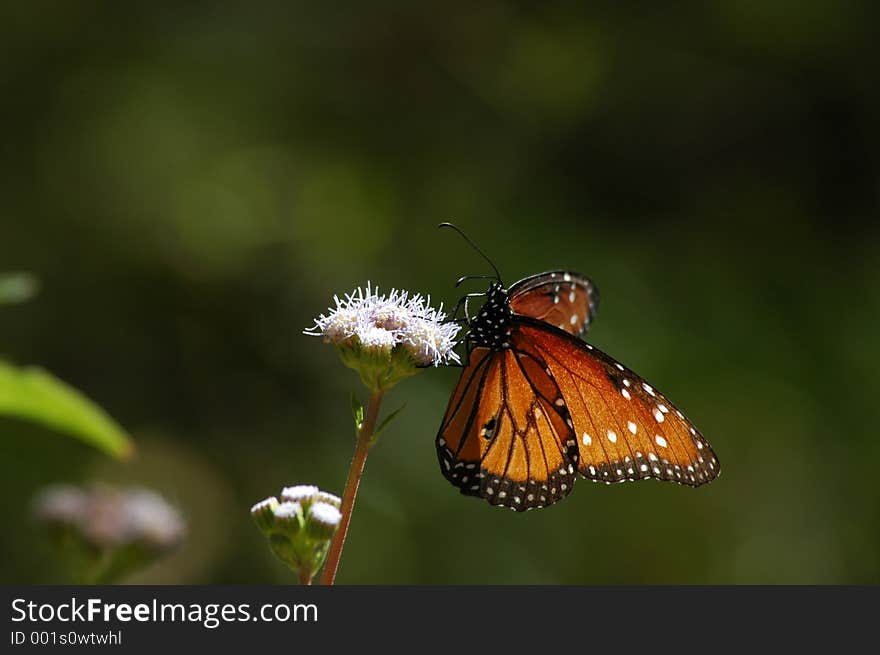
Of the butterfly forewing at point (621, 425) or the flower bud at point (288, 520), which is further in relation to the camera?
the butterfly forewing at point (621, 425)

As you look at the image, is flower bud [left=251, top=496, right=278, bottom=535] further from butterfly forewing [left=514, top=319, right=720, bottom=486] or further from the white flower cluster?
butterfly forewing [left=514, top=319, right=720, bottom=486]

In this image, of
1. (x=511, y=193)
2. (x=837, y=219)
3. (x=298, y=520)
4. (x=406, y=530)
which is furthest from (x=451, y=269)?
(x=298, y=520)

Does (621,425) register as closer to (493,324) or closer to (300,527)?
(493,324)

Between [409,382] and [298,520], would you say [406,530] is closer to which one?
[409,382]

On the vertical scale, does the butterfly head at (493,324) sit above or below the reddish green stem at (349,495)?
above

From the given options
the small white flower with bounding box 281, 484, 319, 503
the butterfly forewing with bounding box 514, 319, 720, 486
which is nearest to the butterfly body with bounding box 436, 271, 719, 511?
the butterfly forewing with bounding box 514, 319, 720, 486

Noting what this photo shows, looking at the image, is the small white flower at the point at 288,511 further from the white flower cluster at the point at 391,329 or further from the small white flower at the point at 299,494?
the white flower cluster at the point at 391,329

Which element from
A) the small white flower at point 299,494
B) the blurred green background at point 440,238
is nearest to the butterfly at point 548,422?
the small white flower at point 299,494
